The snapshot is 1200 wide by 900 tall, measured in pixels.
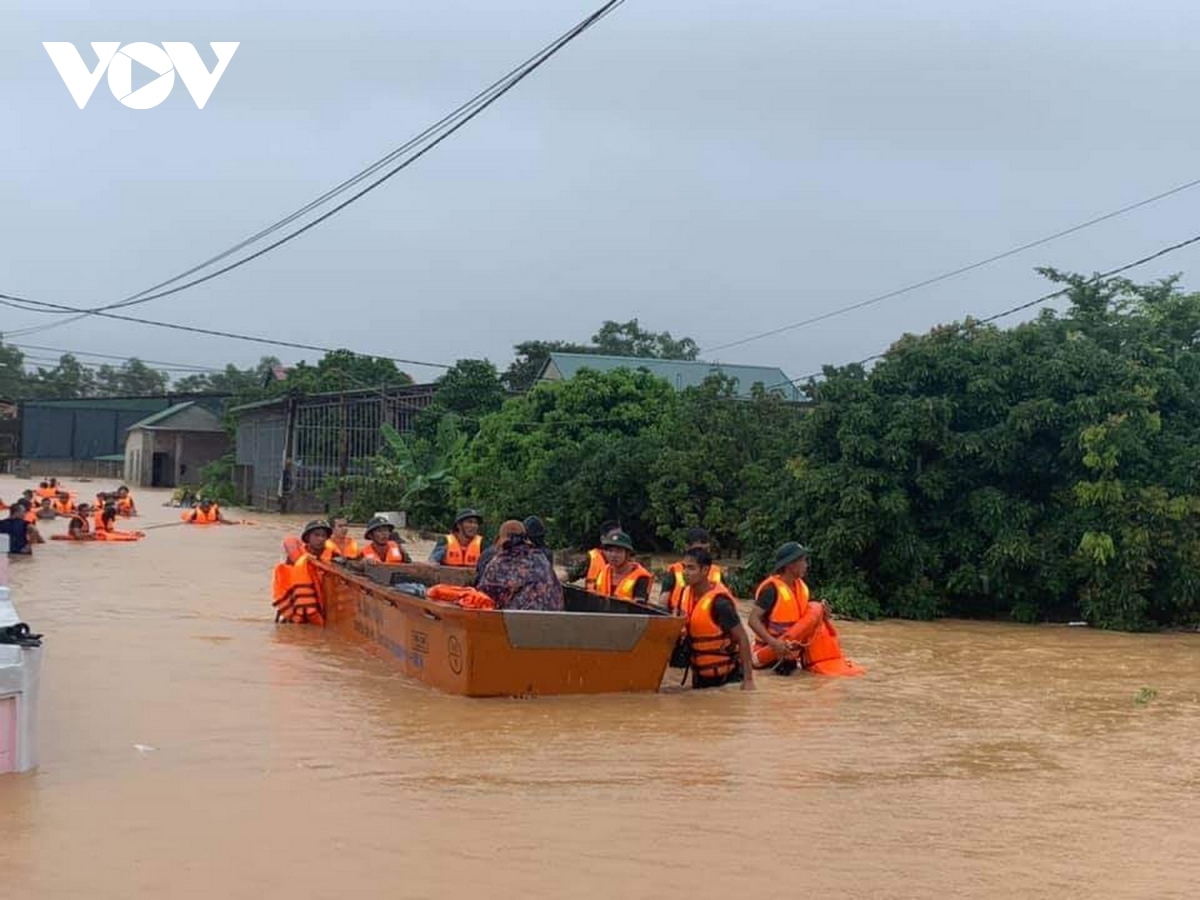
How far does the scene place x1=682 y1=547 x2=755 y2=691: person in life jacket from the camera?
1000 centimetres

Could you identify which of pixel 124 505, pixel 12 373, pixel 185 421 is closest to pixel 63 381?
pixel 12 373

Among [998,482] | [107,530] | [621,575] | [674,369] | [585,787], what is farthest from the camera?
[674,369]

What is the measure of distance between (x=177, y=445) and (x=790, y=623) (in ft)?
176

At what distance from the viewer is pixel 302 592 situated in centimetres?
1401

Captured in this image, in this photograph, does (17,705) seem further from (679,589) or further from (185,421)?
(185,421)

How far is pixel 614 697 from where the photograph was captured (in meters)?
9.53

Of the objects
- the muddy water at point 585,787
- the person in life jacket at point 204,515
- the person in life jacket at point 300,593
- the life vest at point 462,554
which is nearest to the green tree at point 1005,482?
the muddy water at point 585,787

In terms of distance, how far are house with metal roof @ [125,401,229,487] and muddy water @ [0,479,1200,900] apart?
1963 inches

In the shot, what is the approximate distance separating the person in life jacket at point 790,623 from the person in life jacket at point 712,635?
683 mm

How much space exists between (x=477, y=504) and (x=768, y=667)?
18.1m

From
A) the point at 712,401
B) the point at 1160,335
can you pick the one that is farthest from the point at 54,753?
the point at 1160,335

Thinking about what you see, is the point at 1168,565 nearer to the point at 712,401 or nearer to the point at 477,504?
the point at 712,401

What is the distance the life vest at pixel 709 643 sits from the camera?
1010 centimetres

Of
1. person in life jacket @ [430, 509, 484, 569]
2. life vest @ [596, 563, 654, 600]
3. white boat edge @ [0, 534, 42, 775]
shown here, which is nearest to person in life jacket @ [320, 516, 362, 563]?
person in life jacket @ [430, 509, 484, 569]
